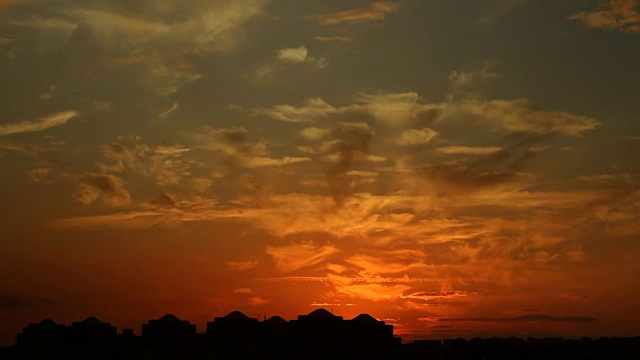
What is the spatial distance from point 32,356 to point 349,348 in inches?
2109

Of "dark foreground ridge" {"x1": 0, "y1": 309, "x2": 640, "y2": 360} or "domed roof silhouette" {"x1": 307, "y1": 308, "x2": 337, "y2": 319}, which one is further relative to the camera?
"domed roof silhouette" {"x1": 307, "y1": 308, "x2": 337, "y2": 319}

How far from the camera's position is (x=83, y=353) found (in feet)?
402

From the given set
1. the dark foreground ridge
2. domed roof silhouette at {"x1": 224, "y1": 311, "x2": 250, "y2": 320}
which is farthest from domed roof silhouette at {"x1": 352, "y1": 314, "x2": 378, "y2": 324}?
domed roof silhouette at {"x1": 224, "y1": 311, "x2": 250, "y2": 320}

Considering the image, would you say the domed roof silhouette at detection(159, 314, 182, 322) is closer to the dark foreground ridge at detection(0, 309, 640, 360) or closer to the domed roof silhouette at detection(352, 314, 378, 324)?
the dark foreground ridge at detection(0, 309, 640, 360)

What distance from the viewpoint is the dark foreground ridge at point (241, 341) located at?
12256cm

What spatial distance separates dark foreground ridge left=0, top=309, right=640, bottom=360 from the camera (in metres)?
123

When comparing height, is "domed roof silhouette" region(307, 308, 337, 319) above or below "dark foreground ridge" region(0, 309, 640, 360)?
above

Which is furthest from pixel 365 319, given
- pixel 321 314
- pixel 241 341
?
pixel 241 341

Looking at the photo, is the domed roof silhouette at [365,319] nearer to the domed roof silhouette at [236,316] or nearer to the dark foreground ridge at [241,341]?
the dark foreground ridge at [241,341]

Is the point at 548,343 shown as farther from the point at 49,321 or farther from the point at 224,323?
the point at 49,321

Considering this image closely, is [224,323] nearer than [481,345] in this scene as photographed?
Yes

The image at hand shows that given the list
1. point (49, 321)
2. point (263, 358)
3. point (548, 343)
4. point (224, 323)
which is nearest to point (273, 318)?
point (224, 323)

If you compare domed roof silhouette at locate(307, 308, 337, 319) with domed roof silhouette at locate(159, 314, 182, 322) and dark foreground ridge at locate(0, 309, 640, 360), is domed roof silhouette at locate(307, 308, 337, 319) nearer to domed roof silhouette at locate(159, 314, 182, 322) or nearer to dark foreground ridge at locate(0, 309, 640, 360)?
dark foreground ridge at locate(0, 309, 640, 360)

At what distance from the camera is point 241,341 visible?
13075 centimetres
